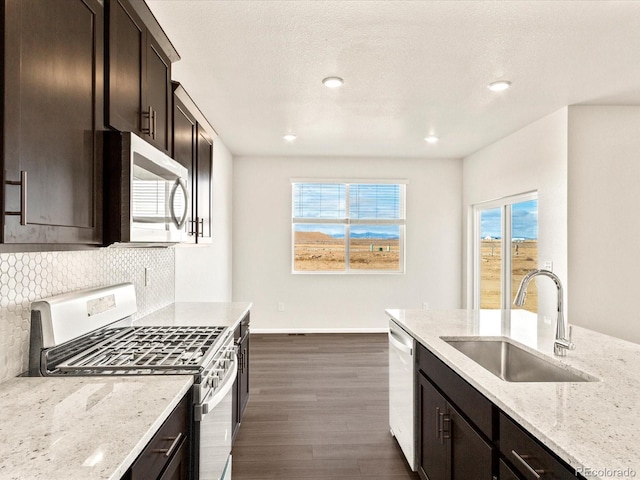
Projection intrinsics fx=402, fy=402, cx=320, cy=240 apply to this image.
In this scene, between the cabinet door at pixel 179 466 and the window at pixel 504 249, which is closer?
the cabinet door at pixel 179 466

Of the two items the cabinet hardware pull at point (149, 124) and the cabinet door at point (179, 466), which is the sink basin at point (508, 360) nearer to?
the cabinet door at point (179, 466)

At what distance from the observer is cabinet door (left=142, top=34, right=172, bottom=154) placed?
1.84 m

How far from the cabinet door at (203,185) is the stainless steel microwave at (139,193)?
2.69 ft

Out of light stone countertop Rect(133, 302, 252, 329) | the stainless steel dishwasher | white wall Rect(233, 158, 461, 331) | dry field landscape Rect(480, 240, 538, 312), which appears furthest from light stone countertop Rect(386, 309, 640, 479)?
white wall Rect(233, 158, 461, 331)

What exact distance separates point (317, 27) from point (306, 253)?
3.98 metres

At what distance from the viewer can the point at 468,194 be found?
5.82 m

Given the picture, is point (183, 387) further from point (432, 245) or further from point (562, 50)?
point (432, 245)

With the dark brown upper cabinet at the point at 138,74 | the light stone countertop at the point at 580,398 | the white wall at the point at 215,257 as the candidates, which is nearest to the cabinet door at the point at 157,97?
the dark brown upper cabinet at the point at 138,74

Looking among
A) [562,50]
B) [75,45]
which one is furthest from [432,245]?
[75,45]

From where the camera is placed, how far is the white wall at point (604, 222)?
11.8ft

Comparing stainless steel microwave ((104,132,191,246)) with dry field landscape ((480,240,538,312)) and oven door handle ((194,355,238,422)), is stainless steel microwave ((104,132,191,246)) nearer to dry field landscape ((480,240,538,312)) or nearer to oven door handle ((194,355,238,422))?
oven door handle ((194,355,238,422))

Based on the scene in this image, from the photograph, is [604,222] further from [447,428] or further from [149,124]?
[149,124]

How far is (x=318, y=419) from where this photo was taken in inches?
121

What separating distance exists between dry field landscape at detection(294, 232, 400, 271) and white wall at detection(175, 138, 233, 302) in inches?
42.2
